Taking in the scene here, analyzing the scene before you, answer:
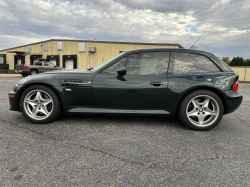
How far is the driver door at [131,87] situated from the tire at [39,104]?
2.28 ft

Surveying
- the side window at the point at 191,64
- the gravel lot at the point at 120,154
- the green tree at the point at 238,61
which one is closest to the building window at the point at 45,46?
the gravel lot at the point at 120,154

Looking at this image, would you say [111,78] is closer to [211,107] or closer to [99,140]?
[99,140]

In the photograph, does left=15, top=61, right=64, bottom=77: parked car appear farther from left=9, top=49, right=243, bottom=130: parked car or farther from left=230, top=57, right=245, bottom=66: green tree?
left=230, top=57, right=245, bottom=66: green tree

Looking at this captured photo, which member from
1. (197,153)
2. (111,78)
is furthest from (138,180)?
(111,78)

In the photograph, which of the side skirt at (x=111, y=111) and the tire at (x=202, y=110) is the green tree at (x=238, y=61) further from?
the side skirt at (x=111, y=111)

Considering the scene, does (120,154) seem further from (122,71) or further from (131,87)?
(122,71)

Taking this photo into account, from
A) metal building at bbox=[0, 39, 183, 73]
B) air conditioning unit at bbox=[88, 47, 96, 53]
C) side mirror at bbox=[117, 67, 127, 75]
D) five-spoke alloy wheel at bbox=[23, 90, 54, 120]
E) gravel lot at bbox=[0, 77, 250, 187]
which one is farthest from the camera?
air conditioning unit at bbox=[88, 47, 96, 53]

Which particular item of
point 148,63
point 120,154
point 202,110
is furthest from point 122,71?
point 202,110

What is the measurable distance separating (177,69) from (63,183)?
2.47 m

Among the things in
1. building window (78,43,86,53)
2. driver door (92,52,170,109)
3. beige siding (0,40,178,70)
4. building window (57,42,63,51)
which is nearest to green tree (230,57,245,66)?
beige siding (0,40,178,70)

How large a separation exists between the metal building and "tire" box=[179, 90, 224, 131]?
61.8ft

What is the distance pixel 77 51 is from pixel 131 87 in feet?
72.5

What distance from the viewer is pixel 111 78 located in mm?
2992

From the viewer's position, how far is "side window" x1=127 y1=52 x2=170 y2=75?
3.07 meters
